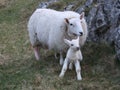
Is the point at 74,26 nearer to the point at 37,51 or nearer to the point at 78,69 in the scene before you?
the point at 78,69

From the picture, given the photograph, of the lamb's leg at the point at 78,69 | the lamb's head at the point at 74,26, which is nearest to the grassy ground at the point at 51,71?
the lamb's leg at the point at 78,69

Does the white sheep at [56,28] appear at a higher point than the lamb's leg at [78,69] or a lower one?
higher

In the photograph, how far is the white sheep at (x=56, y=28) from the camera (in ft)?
31.8

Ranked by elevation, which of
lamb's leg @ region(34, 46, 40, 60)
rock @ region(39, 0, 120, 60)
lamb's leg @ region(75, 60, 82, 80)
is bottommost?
lamb's leg @ region(34, 46, 40, 60)

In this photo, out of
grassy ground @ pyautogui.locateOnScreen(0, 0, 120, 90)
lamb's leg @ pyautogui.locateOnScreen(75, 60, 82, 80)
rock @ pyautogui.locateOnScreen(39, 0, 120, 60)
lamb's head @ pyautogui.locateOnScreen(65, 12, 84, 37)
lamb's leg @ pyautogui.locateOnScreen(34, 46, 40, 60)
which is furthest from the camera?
lamb's leg @ pyautogui.locateOnScreen(34, 46, 40, 60)

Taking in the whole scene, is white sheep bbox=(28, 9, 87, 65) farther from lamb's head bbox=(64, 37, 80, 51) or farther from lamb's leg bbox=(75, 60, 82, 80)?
lamb's leg bbox=(75, 60, 82, 80)

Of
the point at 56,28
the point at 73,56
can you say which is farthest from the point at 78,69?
the point at 56,28

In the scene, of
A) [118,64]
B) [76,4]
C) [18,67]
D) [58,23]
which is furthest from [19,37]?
[118,64]

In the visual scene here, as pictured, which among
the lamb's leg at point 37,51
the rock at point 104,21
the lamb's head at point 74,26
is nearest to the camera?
the lamb's head at point 74,26

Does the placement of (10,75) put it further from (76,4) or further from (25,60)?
(76,4)

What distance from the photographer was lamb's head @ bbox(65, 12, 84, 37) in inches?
373

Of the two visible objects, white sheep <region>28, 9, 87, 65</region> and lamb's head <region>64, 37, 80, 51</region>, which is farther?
white sheep <region>28, 9, 87, 65</region>

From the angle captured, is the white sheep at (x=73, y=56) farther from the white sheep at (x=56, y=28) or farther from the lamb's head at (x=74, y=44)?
the white sheep at (x=56, y=28)

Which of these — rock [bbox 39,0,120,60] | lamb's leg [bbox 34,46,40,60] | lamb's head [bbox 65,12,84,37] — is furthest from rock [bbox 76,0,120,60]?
lamb's leg [bbox 34,46,40,60]
